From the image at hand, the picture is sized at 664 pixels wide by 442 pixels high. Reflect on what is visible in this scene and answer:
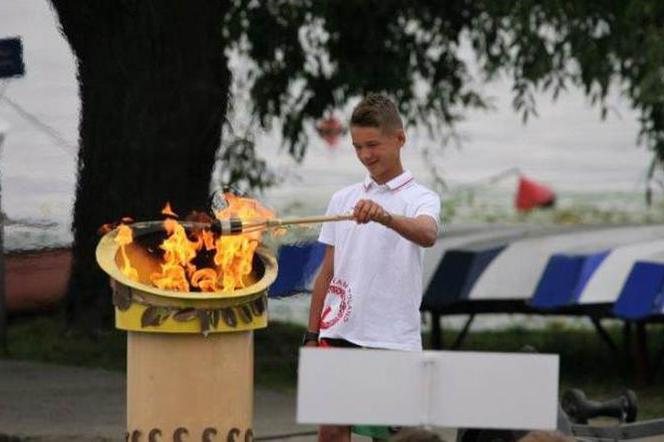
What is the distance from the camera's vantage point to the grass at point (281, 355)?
1316 cm

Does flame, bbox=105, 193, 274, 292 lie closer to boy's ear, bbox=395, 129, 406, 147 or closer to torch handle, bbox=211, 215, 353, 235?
torch handle, bbox=211, 215, 353, 235

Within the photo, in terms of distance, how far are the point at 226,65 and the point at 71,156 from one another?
199cm

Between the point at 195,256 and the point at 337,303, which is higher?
the point at 195,256

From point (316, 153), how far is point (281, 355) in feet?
62.5

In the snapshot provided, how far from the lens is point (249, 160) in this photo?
51.5 ft

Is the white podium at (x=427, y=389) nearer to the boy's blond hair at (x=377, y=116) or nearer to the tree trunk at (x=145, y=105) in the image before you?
the boy's blond hair at (x=377, y=116)

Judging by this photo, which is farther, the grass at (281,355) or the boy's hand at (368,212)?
the grass at (281,355)

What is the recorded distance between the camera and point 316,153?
33250 millimetres

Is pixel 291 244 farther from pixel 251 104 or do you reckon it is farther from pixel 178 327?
pixel 251 104

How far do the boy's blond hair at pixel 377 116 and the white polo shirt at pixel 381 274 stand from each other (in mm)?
217

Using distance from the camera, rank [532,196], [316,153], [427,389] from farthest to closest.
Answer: [316,153] < [532,196] < [427,389]

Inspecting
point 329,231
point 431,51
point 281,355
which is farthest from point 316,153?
point 329,231

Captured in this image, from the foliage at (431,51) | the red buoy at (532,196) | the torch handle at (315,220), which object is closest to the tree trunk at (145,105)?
the foliage at (431,51)

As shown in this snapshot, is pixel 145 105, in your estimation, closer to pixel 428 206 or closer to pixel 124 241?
pixel 124 241
